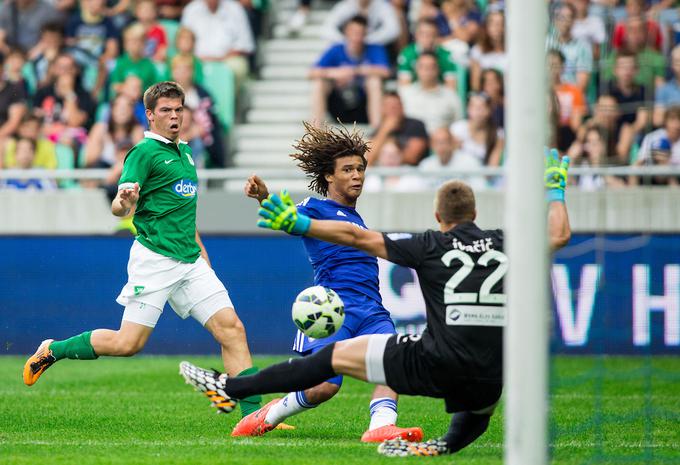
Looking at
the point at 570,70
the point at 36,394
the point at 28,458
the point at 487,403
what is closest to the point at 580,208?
the point at 570,70

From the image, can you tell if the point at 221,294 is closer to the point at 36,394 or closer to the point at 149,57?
the point at 36,394

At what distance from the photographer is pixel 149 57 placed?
18172mm

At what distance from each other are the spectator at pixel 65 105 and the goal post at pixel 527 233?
501 inches

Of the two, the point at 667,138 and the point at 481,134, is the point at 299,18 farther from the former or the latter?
the point at 667,138

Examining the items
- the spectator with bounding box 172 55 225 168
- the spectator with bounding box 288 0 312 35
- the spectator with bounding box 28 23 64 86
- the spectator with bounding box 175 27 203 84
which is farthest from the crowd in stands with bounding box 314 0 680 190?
the spectator with bounding box 28 23 64 86

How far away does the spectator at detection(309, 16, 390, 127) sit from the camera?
1731 cm

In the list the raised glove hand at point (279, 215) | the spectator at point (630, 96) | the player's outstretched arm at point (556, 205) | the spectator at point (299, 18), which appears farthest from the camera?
the spectator at point (299, 18)

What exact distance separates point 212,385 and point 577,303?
740 cm

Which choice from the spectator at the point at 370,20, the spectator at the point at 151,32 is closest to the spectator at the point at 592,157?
the spectator at the point at 370,20

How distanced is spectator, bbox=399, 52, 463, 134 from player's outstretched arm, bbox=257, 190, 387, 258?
988 cm

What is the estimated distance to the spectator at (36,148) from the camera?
1708cm

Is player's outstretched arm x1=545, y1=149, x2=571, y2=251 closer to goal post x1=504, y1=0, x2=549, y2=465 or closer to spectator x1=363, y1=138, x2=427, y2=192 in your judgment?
goal post x1=504, y1=0, x2=549, y2=465

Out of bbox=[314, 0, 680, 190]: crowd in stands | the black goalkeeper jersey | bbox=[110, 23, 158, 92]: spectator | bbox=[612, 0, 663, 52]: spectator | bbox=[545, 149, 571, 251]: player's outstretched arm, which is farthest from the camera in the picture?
bbox=[110, 23, 158, 92]: spectator

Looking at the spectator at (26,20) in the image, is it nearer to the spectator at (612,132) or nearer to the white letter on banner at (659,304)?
the spectator at (612,132)
